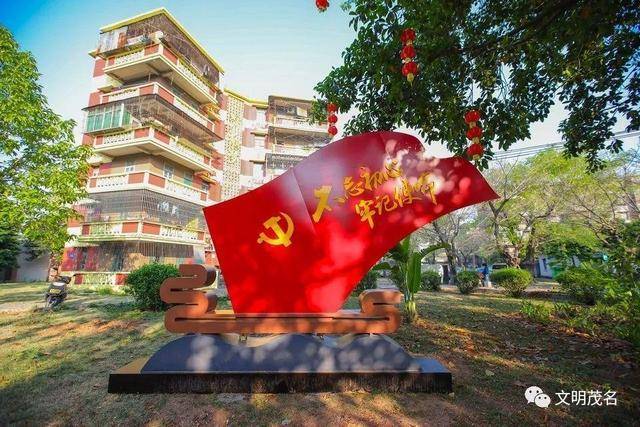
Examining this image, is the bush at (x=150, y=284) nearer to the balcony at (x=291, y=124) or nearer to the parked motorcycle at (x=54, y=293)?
the parked motorcycle at (x=54, y=293)

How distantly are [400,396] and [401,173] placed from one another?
257cm

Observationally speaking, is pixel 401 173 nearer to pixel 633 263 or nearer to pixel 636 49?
pixel 633 263

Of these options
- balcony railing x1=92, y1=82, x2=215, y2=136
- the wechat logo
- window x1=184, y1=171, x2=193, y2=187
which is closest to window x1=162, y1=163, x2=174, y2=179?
window x1=184, y1=171, x2=193, y2=187

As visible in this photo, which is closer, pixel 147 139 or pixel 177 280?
pixel 177 280

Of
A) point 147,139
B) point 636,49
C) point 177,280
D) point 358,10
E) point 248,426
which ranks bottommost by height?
point 248,426

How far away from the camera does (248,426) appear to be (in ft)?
9.03

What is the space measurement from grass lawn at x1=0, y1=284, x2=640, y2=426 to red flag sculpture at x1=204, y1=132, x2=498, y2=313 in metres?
1.11

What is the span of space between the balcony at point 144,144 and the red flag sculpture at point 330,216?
Answer: 17165 millimetres

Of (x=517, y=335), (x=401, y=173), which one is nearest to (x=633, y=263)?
(x=517, y=335)

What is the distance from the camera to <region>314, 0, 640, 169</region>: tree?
501 cm

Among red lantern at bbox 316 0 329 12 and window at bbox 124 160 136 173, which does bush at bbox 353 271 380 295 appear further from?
window at bbox 124 160 136 173

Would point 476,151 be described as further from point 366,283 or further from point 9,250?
point 9,250

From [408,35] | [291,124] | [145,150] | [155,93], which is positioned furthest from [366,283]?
[291,124]

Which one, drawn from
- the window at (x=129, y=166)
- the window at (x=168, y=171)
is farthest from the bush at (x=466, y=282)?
the window at (x=129, y=166)
